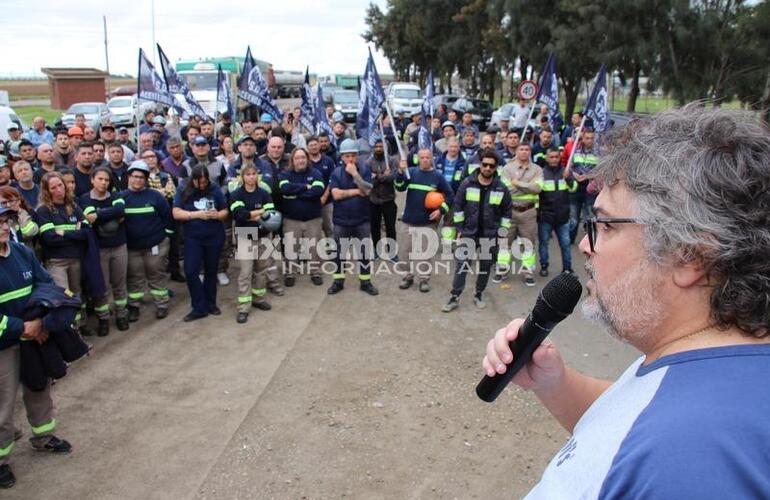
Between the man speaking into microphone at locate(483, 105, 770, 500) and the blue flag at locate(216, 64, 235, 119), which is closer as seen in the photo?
the man speaking into microphone at locate(483, 105, 770, 500)

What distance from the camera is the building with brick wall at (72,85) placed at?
129 ft

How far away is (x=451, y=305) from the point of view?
7.09 metres

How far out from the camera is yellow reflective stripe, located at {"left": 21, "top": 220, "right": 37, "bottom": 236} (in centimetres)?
550

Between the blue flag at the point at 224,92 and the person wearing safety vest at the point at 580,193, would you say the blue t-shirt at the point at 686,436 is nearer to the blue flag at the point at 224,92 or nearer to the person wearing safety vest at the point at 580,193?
the person wearing safety vest at the point at 580,193

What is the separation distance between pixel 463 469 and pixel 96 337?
4541 millimetres

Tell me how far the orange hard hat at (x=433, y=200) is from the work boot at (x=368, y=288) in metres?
1.34

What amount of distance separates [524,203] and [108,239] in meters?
5.32

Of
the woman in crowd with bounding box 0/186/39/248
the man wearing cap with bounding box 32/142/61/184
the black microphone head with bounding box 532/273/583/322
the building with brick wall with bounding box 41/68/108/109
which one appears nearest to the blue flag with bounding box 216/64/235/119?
the man wearing cap with bounding box 32/142/61/184

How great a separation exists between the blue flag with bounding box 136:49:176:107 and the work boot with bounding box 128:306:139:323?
4.98 m

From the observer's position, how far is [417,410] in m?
4.82

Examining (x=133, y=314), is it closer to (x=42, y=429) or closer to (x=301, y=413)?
(x=42, y=429)

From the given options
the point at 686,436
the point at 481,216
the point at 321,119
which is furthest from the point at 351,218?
the point at 686,436

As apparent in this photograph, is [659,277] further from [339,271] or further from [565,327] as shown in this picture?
[339,271]

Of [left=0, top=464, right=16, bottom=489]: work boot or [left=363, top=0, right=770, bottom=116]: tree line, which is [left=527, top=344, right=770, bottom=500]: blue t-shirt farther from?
[left=363, top=0, right=770, bottom=116]: tree line
